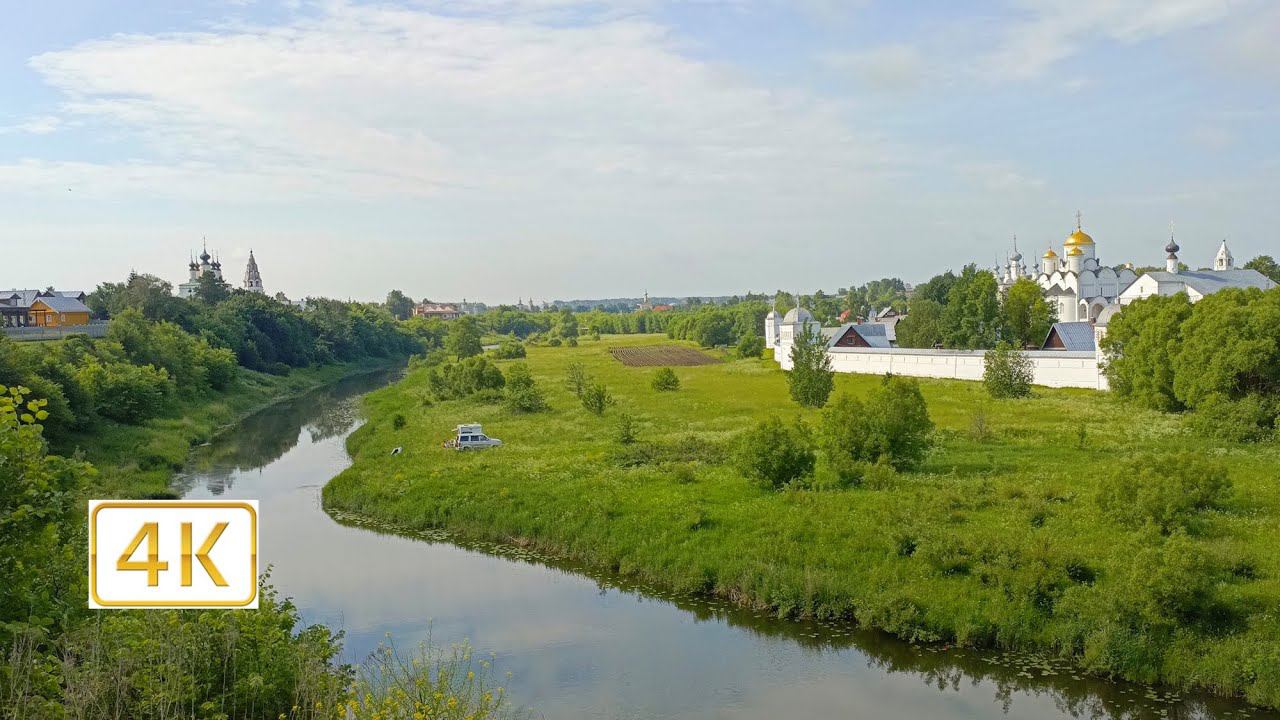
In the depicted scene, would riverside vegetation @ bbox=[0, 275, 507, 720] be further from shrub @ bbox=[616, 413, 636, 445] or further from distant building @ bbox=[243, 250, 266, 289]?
distant building @ bbox=[243, 250, 266, 289]

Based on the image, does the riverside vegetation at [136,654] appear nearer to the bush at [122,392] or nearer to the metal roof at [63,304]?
the bush at [122,392]

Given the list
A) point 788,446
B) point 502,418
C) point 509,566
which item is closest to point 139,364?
point 502,418

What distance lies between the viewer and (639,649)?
1634 cm

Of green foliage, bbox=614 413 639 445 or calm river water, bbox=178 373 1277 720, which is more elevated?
green foliage, bbox=614 413 639 445

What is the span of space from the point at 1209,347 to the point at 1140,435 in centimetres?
554

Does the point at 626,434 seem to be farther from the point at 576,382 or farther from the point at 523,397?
the point at 576,382

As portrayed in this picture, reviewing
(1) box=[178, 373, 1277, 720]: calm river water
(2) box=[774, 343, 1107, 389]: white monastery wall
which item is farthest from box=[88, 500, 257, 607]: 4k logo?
(2) box=[774, 343, 1107, 389]: white monastery wall

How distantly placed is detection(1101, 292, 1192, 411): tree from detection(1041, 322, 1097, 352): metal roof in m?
8.90

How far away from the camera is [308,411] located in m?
56.4

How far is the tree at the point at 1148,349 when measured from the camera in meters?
35.8

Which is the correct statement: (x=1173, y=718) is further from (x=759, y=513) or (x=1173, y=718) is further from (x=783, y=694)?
(x=759, y=513)

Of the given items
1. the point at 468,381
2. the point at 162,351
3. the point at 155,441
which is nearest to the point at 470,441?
the point at 155,441

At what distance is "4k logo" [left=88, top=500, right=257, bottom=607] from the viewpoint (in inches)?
172

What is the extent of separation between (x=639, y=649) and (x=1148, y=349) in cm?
2965
